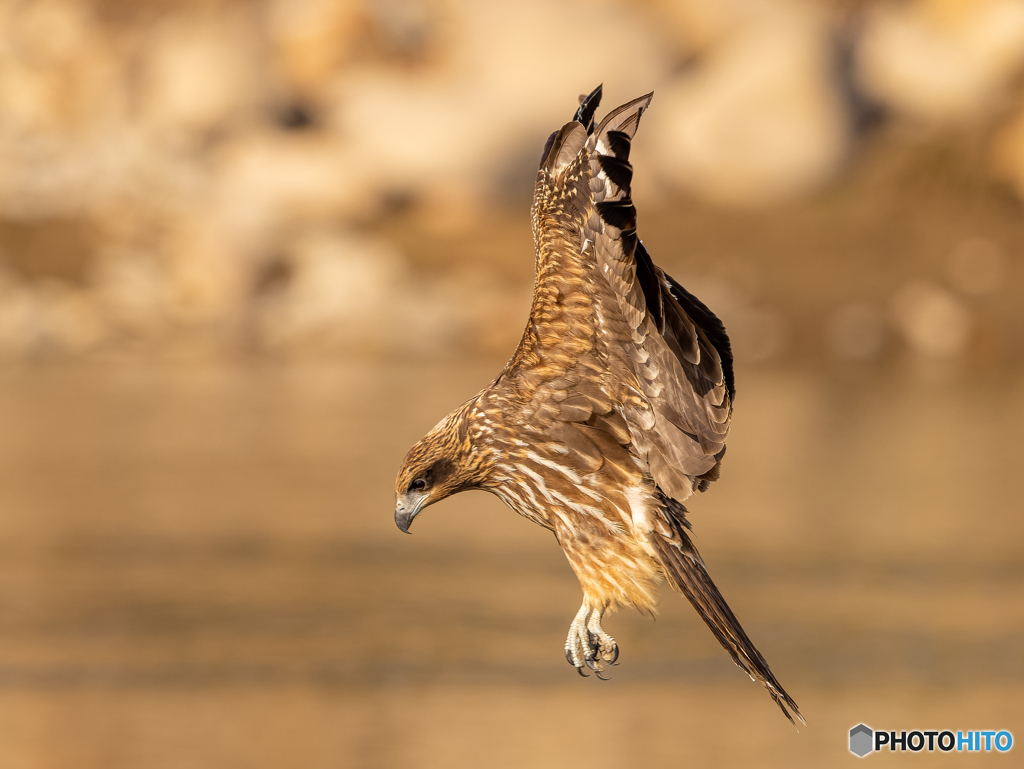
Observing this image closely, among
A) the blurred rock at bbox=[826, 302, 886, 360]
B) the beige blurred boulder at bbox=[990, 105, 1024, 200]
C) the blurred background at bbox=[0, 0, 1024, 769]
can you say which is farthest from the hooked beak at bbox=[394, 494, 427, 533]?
the beige blurred boulder at bbox=[990, 105, 1024, 200]

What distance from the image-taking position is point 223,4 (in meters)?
32.8

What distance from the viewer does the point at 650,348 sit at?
307 cm

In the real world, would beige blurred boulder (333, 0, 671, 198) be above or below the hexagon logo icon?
above

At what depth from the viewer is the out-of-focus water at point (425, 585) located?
1463 centimetres

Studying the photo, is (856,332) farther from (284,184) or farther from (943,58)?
(284,184)

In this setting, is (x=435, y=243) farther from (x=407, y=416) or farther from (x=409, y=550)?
(x=409, y=550)

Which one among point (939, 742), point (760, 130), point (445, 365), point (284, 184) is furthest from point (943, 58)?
point (939, 742)

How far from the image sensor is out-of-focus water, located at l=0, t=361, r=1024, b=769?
1463 centimetres

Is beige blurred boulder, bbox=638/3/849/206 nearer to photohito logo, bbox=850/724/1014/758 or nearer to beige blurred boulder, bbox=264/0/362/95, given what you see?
beige blurred boulder, bbox=264/0/362/95

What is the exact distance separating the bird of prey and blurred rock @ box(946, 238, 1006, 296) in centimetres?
2251

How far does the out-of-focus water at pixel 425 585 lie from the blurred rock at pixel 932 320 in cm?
57

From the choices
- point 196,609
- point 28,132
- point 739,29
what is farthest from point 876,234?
point 28,132

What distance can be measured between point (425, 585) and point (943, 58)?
1448cm

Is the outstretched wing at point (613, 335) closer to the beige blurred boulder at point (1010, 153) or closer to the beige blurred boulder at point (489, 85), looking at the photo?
the beige blurred boulder at point (489, 85)
